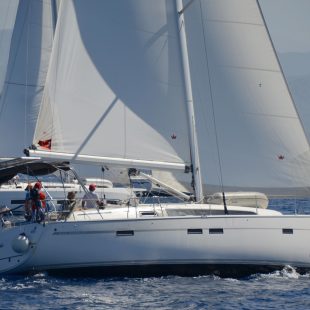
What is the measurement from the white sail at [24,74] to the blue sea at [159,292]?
2178cm

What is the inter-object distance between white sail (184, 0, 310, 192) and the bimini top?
3.95m

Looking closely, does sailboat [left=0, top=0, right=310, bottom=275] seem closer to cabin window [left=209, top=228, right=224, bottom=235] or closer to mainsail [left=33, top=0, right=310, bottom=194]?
mainsail [left=33, top=0, right=310, bottom=194]

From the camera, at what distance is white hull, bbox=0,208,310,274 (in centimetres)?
2669

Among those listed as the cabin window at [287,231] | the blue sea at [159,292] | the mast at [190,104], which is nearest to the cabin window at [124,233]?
the blue sea at [159,292]

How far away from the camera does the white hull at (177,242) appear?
87.6 feet

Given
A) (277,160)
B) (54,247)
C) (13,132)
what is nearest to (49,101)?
(54,247)

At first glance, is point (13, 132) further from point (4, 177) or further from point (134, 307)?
point (134, 307)

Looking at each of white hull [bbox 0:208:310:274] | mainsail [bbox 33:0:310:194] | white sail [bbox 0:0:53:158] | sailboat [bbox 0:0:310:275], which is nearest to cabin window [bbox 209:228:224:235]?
white hull [bbox 0:208:310:274]

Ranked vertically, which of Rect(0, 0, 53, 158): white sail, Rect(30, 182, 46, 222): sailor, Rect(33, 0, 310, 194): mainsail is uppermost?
Rect(0, 0, 53, 158): white sail

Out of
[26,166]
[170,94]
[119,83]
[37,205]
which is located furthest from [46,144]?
[170,94]

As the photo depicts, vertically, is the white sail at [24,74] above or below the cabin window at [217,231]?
above

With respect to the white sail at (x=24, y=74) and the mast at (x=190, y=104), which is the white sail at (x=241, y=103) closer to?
the mast at (x=190, y=104)

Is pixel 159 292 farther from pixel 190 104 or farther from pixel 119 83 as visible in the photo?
pixel 119 83

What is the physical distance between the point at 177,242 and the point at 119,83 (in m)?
5.06
